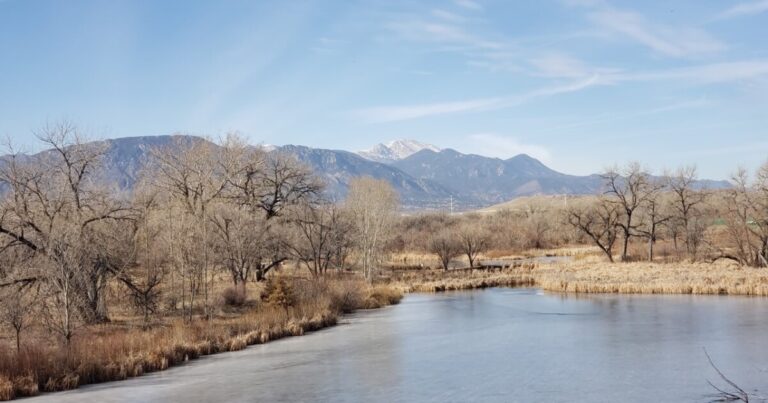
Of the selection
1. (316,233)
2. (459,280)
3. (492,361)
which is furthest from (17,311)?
(459,280)

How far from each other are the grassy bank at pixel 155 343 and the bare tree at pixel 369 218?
533 inches

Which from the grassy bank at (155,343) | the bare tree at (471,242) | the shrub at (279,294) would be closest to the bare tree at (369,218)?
the bare tree at (471,242)

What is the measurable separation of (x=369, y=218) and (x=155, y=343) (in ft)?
104

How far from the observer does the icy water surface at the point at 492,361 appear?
1588 cm

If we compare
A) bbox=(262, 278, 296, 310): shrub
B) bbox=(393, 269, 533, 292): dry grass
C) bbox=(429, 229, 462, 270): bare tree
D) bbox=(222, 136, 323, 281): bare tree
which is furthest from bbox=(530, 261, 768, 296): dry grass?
bbox=(262, 278, 296, 310): shrub

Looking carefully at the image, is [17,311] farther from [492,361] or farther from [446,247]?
[446,247]

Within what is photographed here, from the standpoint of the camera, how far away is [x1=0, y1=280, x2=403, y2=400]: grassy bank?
17203mm

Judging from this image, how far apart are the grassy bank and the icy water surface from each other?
2.52ft

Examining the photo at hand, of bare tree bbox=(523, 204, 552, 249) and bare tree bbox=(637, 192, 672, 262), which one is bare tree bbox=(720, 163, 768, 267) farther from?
bare tree bbox=(523, 204, 552, 249)

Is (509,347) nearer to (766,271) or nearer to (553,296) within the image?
(553,296)

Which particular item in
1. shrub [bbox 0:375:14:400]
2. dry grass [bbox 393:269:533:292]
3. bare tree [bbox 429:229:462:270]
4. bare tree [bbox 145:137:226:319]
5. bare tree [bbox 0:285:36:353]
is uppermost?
bare tree [bbox 145:137:226:319]

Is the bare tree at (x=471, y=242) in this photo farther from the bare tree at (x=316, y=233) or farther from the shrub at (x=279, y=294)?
the shrub at (x=279, y=294)

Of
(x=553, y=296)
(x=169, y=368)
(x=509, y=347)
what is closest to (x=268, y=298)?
(x=169, y=368)

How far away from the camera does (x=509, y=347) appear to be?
2266 cm
